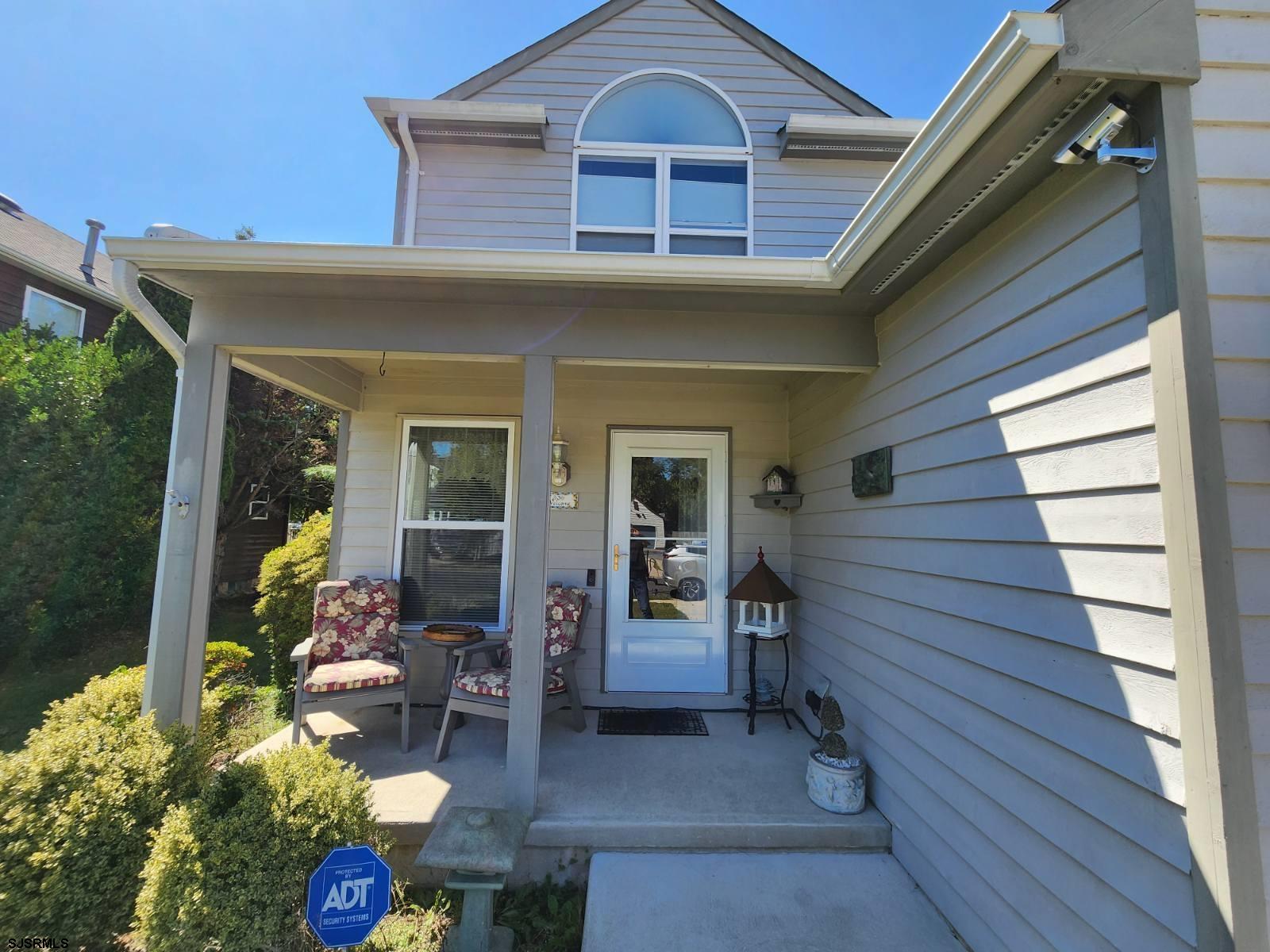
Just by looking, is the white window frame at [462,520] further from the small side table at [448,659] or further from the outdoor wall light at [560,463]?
the small side table at [448,659]

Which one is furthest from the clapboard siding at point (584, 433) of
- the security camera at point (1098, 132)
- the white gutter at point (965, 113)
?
the security camera at point (1098, 132)

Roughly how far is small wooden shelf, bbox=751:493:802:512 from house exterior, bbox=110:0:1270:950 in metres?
0.12

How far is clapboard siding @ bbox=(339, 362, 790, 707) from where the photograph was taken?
4.09 m

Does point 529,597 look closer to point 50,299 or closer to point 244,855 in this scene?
point 244,855

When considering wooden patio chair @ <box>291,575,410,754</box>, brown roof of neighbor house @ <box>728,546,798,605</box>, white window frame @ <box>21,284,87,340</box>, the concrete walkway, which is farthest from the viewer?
white window frame @ <box>21,284,87,340</box>

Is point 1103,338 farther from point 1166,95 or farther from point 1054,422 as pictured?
point 1166,95

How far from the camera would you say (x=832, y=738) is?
267 cm

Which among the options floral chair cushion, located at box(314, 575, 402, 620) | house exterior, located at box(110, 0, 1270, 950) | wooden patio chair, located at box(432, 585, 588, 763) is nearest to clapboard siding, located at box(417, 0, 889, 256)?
house exterior, located at box(110, 0, 1270, 950)

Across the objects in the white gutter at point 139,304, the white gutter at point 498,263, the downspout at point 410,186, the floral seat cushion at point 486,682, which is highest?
the downspout at point 410,186

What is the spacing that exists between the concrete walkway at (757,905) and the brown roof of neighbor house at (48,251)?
9.00m

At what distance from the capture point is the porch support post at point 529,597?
8.10 ft

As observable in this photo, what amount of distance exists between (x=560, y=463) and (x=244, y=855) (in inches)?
109

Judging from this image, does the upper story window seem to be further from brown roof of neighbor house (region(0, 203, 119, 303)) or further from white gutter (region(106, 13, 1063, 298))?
brown roof of neighbor house (region(0, 203, 119, 303))

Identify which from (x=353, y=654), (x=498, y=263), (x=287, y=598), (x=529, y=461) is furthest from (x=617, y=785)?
(x=287, y=598)
